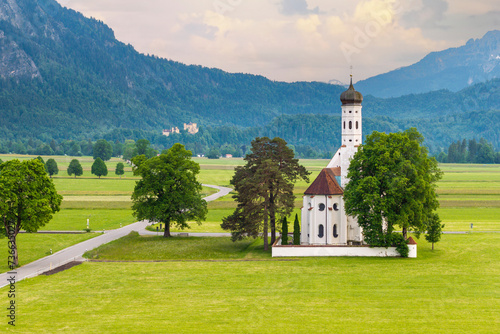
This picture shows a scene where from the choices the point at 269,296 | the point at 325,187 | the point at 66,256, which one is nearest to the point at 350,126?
the point at 325,187

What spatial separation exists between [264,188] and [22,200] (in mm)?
19557

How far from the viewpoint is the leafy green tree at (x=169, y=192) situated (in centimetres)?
6309

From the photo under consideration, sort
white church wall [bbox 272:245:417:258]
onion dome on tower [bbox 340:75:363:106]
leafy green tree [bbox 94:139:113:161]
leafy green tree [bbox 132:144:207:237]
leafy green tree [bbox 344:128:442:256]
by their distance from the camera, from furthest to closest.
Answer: leafy green tree [bbox 94:139:113:161]
leafy green tree [bbox 132:144:207:237]
onion dome on tower [bbox 340:75:363:106]
white church wall [bbox 272:245:417:258]
leafy green tree [bbox 344:128:442:256]

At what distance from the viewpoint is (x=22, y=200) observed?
49.0 meters

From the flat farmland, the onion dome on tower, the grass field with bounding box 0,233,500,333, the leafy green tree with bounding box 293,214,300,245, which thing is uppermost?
the onion dome on tower

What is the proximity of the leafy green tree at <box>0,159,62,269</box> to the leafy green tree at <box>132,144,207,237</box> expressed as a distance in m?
14.0

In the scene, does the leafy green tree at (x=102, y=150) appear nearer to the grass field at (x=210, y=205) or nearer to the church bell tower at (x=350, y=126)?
the grass field at (x=210, y=205)

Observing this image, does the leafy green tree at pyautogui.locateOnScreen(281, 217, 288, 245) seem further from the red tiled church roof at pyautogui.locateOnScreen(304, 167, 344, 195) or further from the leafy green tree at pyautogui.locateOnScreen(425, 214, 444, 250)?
the leafy green tree at pyautogui.locateOnScreen(425, 214, 444, 250)

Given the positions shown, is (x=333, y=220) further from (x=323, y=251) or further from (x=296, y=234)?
(x=323, y=251)

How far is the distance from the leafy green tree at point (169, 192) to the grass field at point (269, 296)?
33.4 feet

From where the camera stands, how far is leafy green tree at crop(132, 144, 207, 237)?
207 ft

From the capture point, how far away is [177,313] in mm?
36281

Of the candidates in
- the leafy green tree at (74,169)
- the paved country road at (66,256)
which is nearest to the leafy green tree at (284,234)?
the paved country road at (66,256)

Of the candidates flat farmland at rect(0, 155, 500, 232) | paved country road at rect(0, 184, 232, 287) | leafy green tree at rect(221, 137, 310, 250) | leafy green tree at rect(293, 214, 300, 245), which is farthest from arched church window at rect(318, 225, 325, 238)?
paved country road at rect(0, 184, 232, 287)
